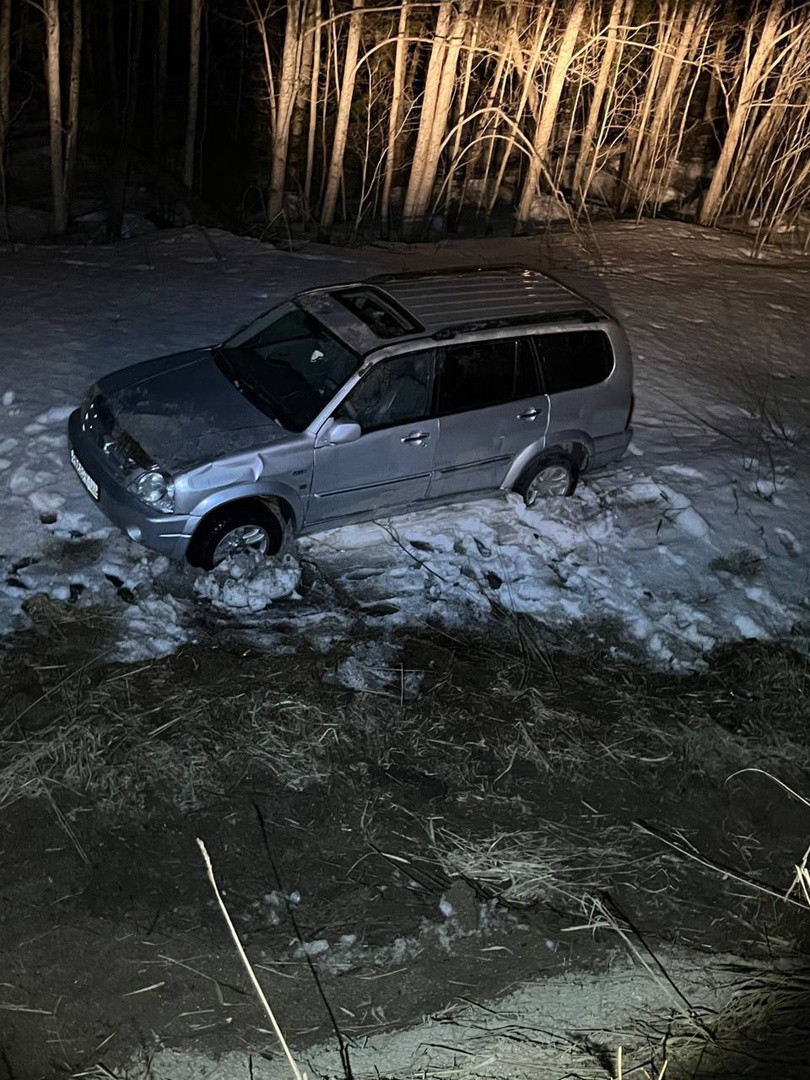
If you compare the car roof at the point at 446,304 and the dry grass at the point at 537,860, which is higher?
the car roof at the point at 446,304

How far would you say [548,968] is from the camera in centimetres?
518

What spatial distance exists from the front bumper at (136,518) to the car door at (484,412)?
1.93 m

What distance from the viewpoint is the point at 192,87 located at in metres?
13.0

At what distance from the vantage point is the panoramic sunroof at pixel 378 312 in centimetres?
735

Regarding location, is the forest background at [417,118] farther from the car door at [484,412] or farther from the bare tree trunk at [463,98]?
the car door at [484,412]

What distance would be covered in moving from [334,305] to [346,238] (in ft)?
20.0

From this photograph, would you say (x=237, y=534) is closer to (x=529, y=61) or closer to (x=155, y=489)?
(x=155, y=489)

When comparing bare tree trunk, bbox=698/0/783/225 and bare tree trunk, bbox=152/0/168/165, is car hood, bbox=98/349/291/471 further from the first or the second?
bare tree trunk, bbox=698/0/783/225

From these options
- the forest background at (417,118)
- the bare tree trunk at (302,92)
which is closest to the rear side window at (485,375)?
the forest background at (417,118)

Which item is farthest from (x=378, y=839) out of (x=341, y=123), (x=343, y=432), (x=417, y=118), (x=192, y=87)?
(x=192, y=87)

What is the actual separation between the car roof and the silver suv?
0.02m

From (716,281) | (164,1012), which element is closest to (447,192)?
(716,281)

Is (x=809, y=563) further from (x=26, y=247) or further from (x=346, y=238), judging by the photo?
(x=26, y=247)

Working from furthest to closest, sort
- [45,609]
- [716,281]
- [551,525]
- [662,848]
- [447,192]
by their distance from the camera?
[447,192]
[716,281]
[551,525]
[45,609]
[662,848]
